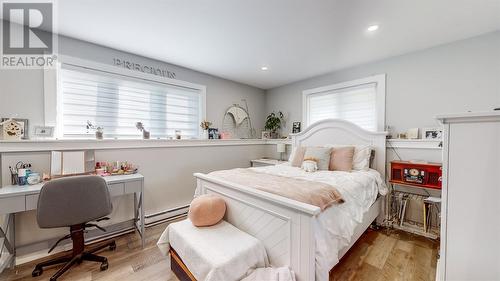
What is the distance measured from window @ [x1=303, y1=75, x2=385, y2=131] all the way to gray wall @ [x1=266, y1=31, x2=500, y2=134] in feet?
0.37

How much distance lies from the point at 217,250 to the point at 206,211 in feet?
1.33

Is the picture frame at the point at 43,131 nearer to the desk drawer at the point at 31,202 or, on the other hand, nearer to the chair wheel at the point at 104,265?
the desk drawer at the point at 31,202

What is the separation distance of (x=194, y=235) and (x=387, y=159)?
2785 millimetres

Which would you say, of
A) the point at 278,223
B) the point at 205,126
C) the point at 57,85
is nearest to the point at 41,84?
the point at 57,85

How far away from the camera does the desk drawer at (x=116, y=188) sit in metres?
2.05

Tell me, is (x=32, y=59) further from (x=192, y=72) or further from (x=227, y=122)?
(x=227, y=122)

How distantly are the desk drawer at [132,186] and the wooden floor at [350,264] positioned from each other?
0.62m

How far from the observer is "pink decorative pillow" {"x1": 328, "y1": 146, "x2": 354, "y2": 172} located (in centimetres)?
263

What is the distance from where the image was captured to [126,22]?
6.61 feet

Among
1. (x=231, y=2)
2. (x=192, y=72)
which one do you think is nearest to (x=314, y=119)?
(x=192, y=72)

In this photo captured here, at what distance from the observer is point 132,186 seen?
2.20 metres

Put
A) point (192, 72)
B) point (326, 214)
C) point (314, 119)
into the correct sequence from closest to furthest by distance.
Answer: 1. point (326, 214)
2. point (192, 72)
3. point (314, 119)

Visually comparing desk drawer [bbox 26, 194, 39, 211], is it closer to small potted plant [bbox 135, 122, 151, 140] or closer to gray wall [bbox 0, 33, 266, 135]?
gray wall [bbox 0, 33, 266, 135]

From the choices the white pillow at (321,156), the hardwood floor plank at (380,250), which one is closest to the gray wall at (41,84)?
the white pillow at (321,156)
